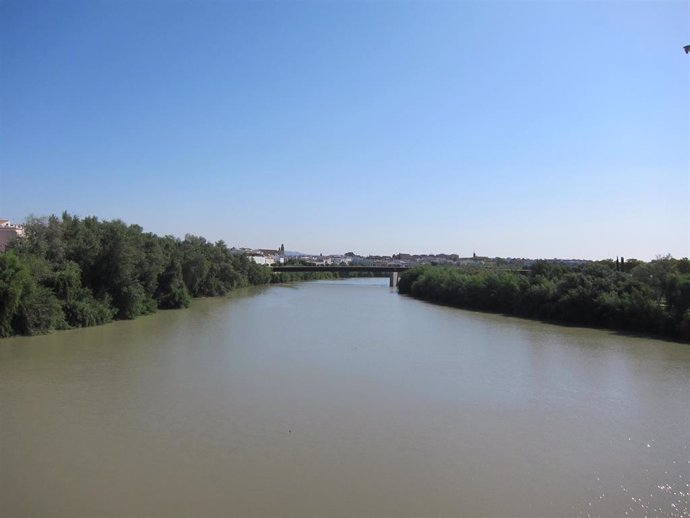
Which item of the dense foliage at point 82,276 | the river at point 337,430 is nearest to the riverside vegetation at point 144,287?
the dense foliage at point 82,276

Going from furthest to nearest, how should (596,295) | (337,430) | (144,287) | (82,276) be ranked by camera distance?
(144,287)
(596,295)
(82,276)
(337,430)

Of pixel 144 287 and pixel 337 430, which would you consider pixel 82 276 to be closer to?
pixel 144 287

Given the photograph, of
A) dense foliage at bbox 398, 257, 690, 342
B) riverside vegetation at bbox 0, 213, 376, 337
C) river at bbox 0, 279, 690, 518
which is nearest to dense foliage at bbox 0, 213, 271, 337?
riverside vegetation at bbox 0, 213, 376, 337

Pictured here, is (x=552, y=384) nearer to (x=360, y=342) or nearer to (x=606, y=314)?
(x=360, y=342)

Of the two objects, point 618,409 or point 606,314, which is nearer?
point 618,409

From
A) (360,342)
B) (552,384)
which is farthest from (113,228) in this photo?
(552,384)

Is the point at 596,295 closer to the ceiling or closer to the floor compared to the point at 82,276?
closer to the floor

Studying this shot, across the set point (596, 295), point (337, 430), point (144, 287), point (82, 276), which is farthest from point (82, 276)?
point (596, 295)
